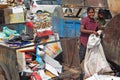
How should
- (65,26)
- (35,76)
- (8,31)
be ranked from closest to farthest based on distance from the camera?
1. (35,76)
2. (8,31)
3. (65,26)

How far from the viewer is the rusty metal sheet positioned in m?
5.88

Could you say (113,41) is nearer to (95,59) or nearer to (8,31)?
(95,59)

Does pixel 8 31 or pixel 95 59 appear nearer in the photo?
pixel 8 31

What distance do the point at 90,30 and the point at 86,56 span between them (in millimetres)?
476

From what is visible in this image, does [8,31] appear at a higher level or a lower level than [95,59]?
higher

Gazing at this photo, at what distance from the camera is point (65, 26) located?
10.1 meters

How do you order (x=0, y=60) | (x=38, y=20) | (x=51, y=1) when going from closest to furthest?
(x=0, y=60) < (x=38, y=20) < (x=51, y=1)

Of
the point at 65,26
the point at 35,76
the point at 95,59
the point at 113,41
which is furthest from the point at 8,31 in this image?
the point at 65,26

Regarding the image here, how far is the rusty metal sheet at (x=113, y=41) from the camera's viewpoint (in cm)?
588

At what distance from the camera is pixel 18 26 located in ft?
19.9

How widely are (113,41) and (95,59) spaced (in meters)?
0.45

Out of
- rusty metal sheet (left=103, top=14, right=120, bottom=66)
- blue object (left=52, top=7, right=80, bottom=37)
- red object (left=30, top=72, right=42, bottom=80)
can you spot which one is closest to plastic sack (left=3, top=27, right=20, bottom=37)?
red object (left=30, top=72, right=42, bottom=80)

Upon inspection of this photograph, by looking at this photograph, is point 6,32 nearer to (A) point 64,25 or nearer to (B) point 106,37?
(B) point 106,37

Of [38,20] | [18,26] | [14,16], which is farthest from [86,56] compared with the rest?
[38,20]
